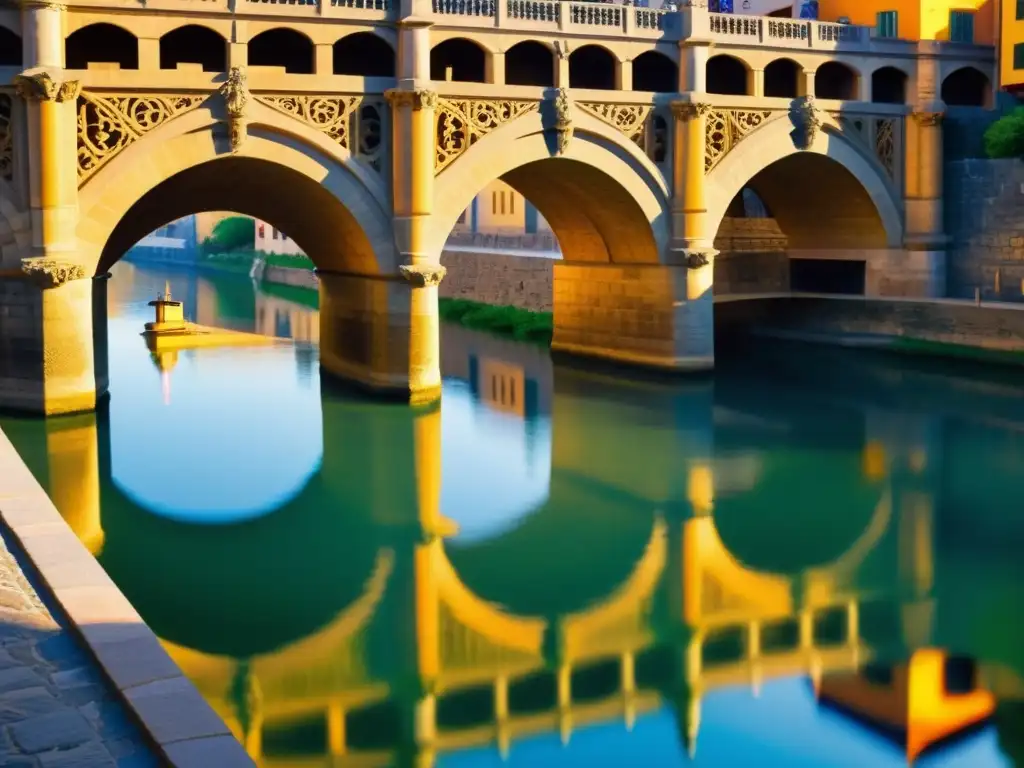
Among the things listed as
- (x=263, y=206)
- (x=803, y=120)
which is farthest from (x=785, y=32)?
(x=263, y=206)

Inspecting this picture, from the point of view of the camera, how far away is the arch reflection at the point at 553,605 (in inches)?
394

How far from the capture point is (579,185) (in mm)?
26766

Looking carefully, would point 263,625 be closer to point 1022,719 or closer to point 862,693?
point 862,693

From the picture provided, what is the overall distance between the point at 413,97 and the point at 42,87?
19.3 feet

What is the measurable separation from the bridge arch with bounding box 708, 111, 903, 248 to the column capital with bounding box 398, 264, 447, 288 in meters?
6.46

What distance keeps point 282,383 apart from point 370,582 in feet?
46.9

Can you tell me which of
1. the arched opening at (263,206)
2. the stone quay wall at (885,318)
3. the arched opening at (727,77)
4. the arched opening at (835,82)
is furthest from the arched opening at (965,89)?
the arched opening at (263,206)

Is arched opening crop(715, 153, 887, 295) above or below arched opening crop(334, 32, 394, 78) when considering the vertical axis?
below

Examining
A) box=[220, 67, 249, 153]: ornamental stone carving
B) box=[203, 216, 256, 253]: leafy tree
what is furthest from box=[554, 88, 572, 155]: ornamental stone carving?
box=[203, 216, 256, 253]: leafy tree

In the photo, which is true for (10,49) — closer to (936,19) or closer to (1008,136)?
(936,19)

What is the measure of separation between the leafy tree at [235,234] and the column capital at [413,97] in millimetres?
50086

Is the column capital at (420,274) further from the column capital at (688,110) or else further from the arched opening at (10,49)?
the arched opening at (10,49)

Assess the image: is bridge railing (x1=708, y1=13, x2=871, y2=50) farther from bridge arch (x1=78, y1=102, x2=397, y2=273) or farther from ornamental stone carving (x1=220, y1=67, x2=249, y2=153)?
ornamental stone carving (x1=220, y1=67, x2=249, y2=153)

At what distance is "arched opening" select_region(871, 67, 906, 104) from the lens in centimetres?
3038
